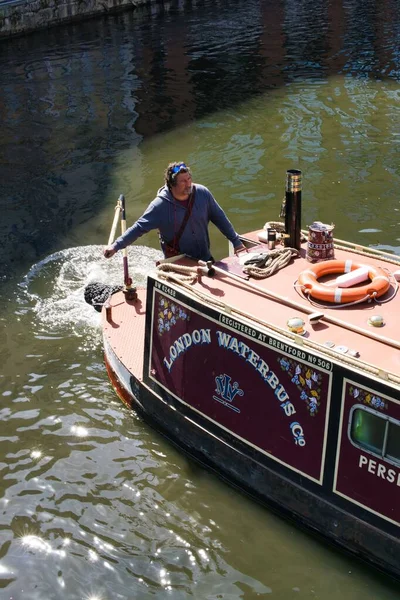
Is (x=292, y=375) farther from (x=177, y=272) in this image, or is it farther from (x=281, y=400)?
(x=177, y=272)

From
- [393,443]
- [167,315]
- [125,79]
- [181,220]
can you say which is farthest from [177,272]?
[125,79]

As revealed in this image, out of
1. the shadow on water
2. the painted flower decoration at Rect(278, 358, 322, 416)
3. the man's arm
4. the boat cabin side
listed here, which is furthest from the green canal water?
the man's arm

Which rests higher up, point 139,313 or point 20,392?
point 139,313

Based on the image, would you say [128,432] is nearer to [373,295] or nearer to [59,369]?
[59,369]

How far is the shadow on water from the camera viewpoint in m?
17.4

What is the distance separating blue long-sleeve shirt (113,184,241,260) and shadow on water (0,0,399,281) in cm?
566

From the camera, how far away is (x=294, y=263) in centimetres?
877

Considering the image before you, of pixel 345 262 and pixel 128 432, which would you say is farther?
pixel 128 432

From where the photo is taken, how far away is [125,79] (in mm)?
26828

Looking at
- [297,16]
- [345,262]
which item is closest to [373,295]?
[345,262]

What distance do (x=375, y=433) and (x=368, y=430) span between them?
74 millimetres

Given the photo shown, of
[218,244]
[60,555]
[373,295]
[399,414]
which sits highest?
[373,295]

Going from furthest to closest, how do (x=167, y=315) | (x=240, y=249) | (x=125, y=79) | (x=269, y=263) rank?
(x=125, y=79)
(x=240, y=249)
(x=269, y=263)
(x=167, y=315)

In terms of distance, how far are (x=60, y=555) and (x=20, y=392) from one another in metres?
3.21
